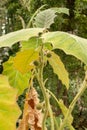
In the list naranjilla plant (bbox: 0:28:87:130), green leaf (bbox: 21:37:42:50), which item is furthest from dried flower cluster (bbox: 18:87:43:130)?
green leaf (bbox: 21:37:42:50)

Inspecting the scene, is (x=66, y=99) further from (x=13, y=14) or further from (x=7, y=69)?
(x=7, y=69)

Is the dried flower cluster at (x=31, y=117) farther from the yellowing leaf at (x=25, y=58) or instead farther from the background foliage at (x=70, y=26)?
the background foliage at (x=70, y=26)

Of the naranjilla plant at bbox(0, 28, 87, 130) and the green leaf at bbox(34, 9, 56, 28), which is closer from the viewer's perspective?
the naranjilla plant at bbox(0, 28, 87, 130)

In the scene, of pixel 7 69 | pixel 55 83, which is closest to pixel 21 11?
pixel 55 83

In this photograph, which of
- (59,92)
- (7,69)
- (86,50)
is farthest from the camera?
(59,92)

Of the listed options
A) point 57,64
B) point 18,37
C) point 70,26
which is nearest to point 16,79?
point 57,64

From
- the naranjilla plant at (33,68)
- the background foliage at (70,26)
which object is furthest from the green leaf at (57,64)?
the background foliage at (70,26)

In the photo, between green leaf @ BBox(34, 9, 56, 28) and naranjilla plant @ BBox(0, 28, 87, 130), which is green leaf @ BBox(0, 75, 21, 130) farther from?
green leaf @ BBox(34, 9, 56, 28)
